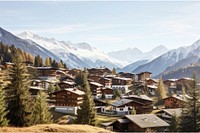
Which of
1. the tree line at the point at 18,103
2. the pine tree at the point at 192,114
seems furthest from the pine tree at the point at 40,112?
the pine tree at the point at 192,114

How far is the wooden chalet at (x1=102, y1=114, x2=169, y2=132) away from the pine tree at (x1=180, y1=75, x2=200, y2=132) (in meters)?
7.09

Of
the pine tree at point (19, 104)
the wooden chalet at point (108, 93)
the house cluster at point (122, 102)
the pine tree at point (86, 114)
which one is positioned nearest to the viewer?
the pine tree at point (19, 104)

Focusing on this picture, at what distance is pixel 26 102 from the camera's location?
4519cm

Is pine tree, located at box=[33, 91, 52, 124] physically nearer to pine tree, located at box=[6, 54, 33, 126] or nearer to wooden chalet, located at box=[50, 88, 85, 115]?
pine tree, located at box=[6, 54, 33, 126]

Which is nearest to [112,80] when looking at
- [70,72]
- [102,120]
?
[70,72]

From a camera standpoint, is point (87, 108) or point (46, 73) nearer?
point (87, 108)

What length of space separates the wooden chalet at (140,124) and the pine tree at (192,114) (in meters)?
7.09

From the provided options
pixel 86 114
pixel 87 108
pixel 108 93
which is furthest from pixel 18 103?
pixel 108 93

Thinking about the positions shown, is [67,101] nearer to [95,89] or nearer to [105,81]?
[95,89]

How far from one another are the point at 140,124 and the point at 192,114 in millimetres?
10625

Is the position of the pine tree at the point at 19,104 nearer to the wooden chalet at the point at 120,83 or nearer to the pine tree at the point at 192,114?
the pine tree at the point at 192,114

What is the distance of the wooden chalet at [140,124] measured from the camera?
60.9m

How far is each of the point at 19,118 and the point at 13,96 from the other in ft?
10.7

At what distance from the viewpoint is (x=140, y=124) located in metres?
60.7
